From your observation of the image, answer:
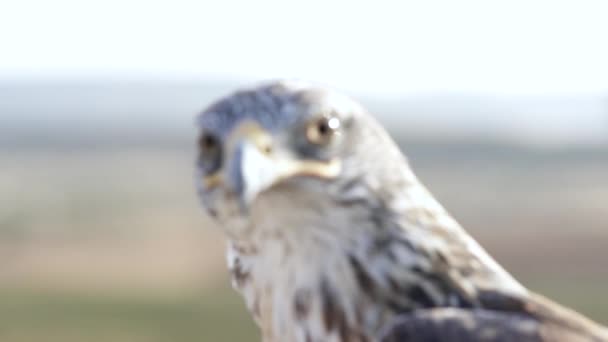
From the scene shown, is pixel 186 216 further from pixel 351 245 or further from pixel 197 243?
pixel 351 245

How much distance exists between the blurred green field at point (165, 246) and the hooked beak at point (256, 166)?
34.0 feet

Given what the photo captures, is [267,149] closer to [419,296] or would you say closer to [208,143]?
[208,143]

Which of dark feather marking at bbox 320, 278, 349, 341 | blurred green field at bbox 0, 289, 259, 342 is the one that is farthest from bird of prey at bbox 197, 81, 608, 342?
blurred green field at bbox 0, 289, 259, 342

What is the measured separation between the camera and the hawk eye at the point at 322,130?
5.00 metres

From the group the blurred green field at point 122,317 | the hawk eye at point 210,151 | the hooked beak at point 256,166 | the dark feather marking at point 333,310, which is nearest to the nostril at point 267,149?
the hooked beak at point 256,166

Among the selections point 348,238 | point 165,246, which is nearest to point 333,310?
point 348,238

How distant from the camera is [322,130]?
5.06 meters

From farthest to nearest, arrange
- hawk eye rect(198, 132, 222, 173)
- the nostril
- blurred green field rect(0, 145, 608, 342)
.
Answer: blurred green field rect(0, 145, 608, 342)
hawk eye rect(198, 132, 222, 173)
the nostril

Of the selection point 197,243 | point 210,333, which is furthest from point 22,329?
point 197,243

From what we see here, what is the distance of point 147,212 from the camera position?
255 feet

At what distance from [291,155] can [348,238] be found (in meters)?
0.37

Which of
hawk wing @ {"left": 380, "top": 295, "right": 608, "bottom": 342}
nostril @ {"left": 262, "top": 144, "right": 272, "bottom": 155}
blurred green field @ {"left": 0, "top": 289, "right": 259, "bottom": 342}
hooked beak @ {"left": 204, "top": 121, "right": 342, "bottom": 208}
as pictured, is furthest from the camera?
blurred green field @ {"left": 0, "top": 289, "right": 259, "bottom": 342}

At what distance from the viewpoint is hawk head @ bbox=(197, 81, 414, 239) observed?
494 centimetres

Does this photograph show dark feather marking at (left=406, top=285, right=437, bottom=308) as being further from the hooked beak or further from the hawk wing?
the hooked beak
